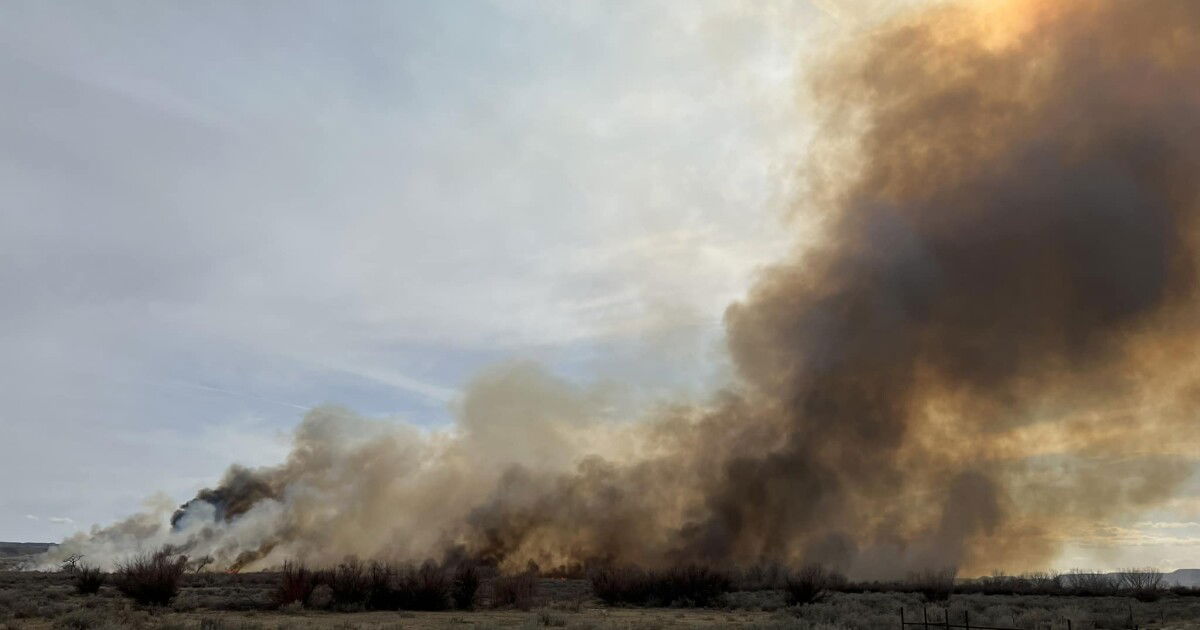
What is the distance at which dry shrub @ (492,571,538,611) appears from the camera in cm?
3800

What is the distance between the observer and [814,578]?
44.6 metres

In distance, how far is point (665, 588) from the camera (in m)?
44.0

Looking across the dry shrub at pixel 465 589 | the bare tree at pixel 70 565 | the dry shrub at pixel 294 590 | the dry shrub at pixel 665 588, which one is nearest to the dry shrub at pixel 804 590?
the dry shrub at pixel 665 588

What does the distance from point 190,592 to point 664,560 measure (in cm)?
4394

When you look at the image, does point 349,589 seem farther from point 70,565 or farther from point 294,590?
point 70,565

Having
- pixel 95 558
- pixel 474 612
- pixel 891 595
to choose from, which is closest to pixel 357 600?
pixel 474 612

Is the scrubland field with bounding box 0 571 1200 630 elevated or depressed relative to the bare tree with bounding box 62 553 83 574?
elevated

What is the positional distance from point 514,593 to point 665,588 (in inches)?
347

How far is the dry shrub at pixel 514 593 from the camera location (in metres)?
38.0

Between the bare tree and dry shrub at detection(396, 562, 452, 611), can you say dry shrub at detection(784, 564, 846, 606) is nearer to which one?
dry shrub at detection(396, 562, 452, 611)

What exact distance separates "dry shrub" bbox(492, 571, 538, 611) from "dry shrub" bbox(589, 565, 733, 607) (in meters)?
5.17

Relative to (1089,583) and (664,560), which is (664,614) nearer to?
(1089,583)

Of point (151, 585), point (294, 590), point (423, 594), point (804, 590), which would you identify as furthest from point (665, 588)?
point (151, 585)

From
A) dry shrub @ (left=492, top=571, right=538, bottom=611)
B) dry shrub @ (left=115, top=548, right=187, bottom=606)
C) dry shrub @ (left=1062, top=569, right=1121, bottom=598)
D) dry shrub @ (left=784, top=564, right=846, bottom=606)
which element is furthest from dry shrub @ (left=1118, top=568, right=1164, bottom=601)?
dry shrub @ (left=115, top=548, right=187, bottom=606)
